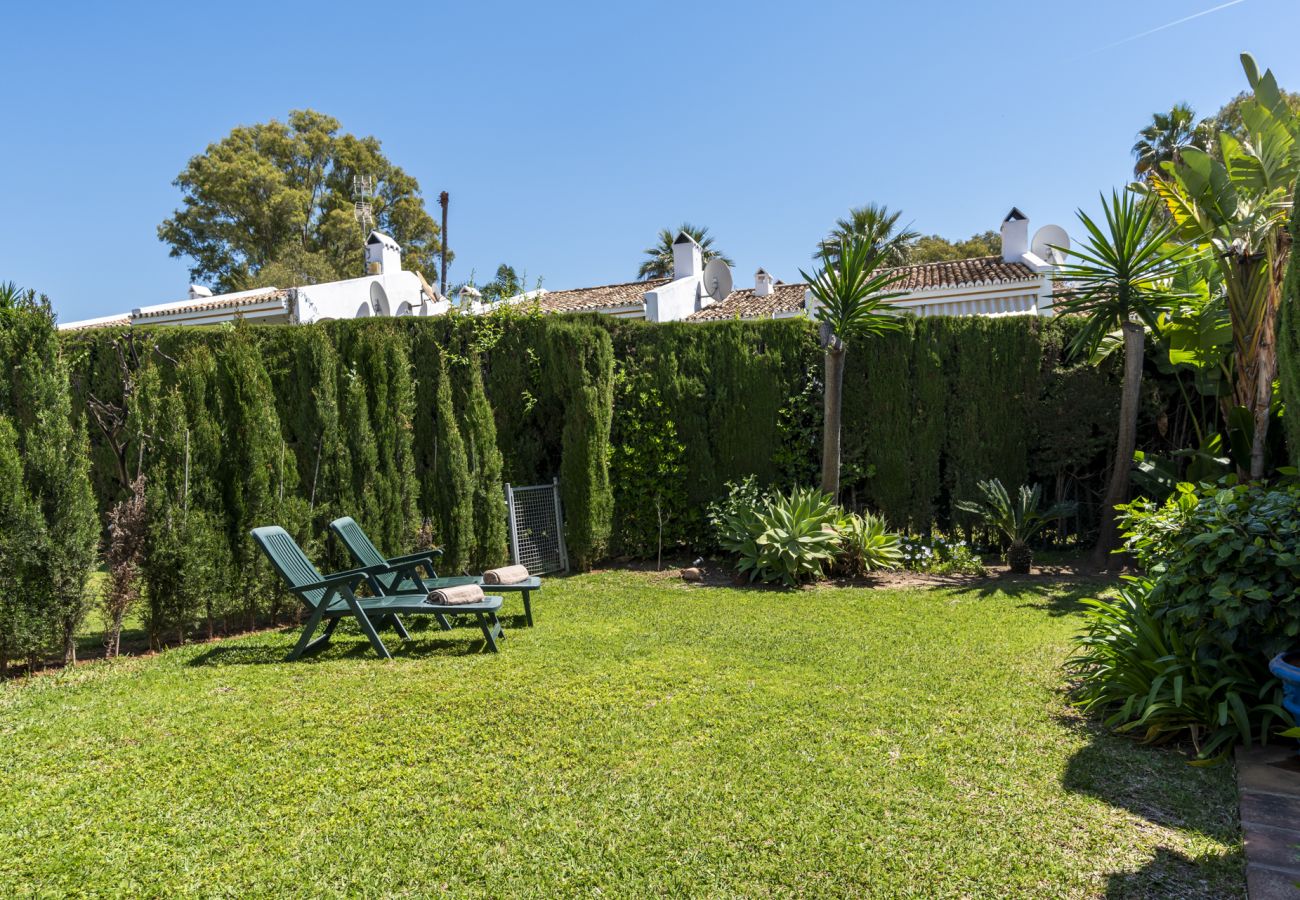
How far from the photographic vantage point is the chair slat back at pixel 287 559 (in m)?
5.81

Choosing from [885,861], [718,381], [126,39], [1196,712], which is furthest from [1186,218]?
[126,39]

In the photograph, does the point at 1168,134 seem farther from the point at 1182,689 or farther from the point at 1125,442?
the point at 1182,689

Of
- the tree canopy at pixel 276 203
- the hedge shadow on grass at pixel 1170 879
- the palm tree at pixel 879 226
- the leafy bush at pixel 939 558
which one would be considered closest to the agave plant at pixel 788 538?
the leafy bush at pixel 939 558

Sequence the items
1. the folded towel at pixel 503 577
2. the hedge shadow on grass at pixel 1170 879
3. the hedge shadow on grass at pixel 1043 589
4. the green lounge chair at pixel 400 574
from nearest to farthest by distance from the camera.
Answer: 1. the hedge shadow on grass at pixel 1170 879
2. the green lounge chair at pixel 400 574
3. the folded towel at pixel 503 577
4. the hedge shadow on grass at pixel 1043 589

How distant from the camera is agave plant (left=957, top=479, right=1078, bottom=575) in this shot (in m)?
8.77

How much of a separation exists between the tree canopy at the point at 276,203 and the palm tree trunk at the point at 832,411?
26297 millimetres

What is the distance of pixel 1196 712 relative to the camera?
3.82 metres

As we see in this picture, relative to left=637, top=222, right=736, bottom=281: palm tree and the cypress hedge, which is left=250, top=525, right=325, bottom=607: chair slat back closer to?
the cypress hedge

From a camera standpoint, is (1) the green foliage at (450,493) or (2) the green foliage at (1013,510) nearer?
(1) the green foliage at (450,493)

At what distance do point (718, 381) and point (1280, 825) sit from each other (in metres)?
7.86

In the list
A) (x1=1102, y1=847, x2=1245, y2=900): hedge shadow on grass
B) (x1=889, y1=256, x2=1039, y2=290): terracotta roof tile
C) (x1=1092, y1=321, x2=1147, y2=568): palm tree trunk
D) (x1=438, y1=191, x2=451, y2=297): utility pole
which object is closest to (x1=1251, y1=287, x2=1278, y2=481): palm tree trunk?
(x1=1092, y1=321, x2=1147, y2=568): palm tree trunk

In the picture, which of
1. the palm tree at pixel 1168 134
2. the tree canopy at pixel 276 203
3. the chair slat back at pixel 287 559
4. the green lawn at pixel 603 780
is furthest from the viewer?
the tree canopy at pixel 276 203

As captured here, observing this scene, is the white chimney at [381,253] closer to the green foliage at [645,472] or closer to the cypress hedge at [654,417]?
the cypress hedge at [654,417]

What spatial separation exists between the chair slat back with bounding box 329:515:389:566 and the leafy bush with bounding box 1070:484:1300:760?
5.63 meters
